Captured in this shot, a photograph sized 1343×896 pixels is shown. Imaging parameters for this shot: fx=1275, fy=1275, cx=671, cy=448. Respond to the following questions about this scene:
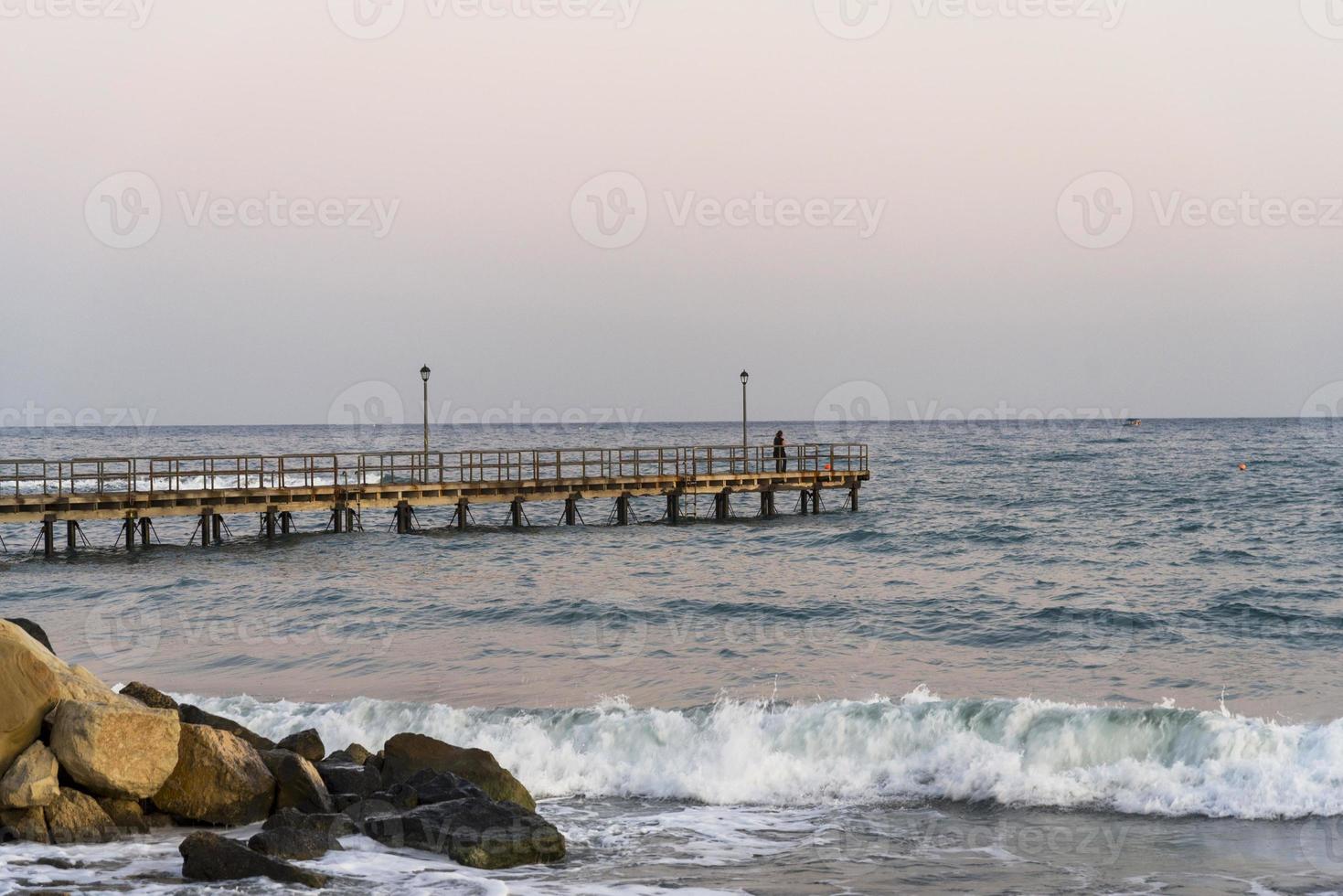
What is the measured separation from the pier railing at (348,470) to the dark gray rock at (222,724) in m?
20.0

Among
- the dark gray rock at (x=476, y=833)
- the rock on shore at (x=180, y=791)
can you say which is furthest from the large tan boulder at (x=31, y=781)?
the dark gray rock at (x=476, y=833)

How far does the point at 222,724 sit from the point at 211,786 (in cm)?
257

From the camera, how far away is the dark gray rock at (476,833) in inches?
422

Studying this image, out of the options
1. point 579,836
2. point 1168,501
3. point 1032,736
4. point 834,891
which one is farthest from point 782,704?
point 1168,501

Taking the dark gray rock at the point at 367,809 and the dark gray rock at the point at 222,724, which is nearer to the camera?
the dark gray rock at the point at 367,809

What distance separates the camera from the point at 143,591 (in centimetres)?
3077

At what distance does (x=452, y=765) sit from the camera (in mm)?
12516

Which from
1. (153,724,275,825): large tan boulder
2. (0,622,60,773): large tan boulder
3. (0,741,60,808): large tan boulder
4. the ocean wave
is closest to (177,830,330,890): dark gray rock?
(153,724,275,825): large tan boulder

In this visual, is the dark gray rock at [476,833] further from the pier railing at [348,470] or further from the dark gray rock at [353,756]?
the pier railing at [348,470]

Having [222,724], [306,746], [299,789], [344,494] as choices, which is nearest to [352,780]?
[299,789]

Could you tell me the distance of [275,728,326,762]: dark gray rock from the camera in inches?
528

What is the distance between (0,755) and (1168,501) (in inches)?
2088

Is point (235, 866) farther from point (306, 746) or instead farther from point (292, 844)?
point (306, 746)

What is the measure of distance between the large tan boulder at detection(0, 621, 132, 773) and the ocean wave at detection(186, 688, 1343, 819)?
445cm
